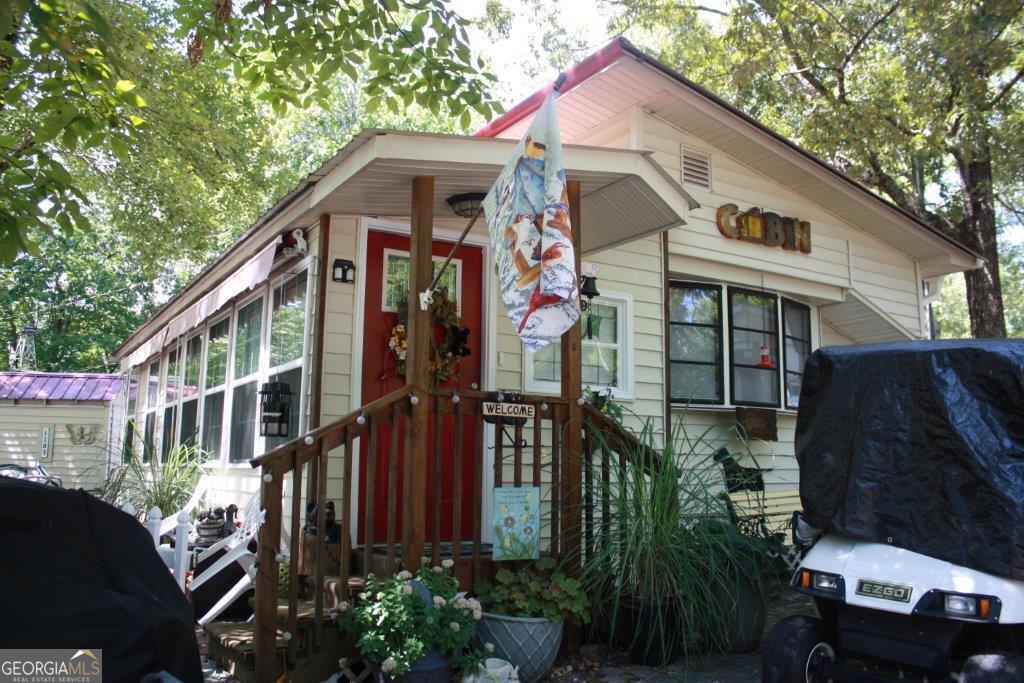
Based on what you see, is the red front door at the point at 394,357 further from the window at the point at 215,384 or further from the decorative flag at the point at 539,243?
the window at the point at 215,384

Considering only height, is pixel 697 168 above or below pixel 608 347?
above

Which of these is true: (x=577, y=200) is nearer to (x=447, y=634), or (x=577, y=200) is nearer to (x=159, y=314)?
(x=447, y=634)

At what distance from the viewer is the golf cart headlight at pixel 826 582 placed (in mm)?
4010

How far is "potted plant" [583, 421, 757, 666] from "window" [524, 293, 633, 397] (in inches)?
97.4

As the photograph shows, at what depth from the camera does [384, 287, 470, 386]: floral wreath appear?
630cm

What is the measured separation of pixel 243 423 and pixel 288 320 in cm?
150

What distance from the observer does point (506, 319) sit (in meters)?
6.96

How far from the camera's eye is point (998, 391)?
3977mm

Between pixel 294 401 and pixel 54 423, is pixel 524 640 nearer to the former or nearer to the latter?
pixel 294 401

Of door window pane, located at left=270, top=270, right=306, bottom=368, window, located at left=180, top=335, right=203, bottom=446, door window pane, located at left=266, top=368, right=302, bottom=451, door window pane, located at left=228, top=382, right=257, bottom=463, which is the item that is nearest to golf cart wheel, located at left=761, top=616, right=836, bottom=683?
door window pane, located at left=266, top=368, right=302, bottom=451

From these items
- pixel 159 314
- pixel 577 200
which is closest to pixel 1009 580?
pixel 577 200

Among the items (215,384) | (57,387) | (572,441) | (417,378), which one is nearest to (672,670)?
(572,441)

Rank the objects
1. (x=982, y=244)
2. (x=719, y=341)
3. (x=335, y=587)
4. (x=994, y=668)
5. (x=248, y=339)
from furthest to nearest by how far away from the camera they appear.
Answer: (x=982, y=244), (x=719, y=341), (x=248, y=339), (x=335, y=587), (x=994, y=668)

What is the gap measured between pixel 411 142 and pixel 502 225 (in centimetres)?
100
